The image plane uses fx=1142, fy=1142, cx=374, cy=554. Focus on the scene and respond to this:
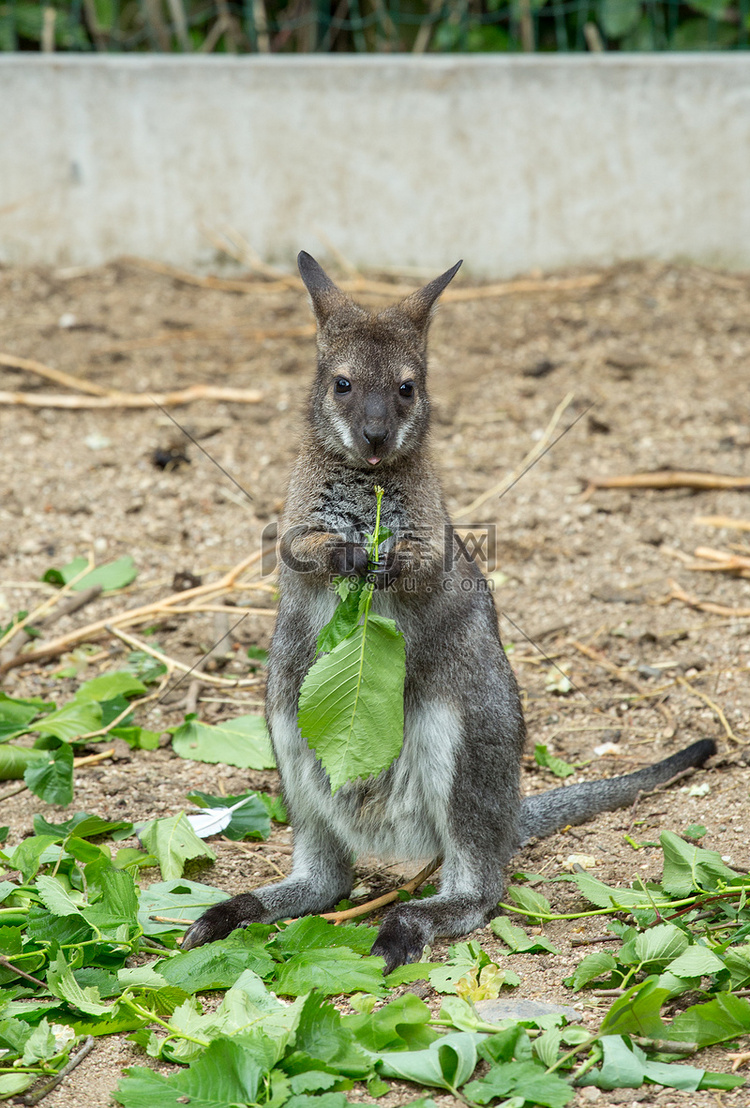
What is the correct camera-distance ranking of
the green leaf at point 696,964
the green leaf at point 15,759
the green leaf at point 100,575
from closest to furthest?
the green leaf at point 696,964
the green leaf at point 15,759
the green leaf at point 100,575

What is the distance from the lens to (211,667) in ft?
14.4

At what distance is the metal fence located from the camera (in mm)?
7109

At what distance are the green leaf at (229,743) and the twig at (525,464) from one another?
1698 millimetres

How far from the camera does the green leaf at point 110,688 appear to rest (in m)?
3.99

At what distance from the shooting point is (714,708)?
3.88 metres

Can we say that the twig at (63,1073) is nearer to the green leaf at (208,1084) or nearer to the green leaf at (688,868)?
the green leaf at (208,1084)

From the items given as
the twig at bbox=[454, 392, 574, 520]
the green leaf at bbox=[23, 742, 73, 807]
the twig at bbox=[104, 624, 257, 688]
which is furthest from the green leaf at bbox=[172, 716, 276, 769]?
the twig at bbox=[454, 392, 574, 520]

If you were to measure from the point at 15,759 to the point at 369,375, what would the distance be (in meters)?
1.64

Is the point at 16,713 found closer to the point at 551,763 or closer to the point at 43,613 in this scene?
the point at 43,613

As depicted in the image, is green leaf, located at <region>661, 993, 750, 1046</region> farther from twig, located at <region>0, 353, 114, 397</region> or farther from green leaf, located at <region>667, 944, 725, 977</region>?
twig, located at <region>0, 353, 114, 397</region>

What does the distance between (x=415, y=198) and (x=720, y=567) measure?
369 centimetres

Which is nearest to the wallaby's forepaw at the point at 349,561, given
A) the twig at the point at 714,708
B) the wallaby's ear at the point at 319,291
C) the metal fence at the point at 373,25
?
the wallaby's ear at the point at 319,291

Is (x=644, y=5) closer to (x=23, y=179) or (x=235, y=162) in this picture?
(x=235, y=162)

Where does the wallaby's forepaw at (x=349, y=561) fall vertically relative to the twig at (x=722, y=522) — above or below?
above
